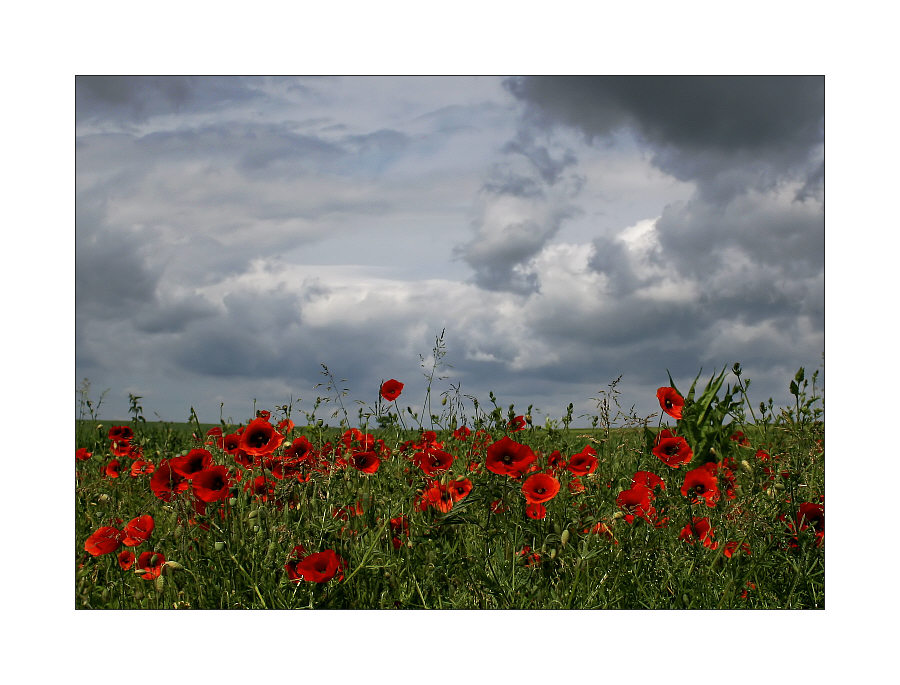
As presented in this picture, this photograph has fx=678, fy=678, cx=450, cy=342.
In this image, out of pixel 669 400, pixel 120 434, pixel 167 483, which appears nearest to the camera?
pixel 167 483

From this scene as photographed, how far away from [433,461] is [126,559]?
49.9 inches

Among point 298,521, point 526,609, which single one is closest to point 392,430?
point 298,521

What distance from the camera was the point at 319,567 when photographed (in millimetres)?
2291

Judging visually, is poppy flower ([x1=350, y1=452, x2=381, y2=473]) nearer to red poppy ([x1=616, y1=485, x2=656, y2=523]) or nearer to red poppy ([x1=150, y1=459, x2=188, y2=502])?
red poppy ([x1=150, y1=459, x2=188, y2=502])

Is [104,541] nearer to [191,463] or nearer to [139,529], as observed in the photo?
[139,529]

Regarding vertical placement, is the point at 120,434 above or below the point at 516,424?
below

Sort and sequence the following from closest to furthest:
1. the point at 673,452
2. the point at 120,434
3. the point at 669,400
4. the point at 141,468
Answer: the point at 673,452, the point at 669,400, the point at 141,468, the point at 120,434

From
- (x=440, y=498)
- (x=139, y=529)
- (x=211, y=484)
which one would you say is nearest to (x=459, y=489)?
(x=440, y=498)

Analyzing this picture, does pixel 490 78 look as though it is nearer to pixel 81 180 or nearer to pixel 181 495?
pixel 81 180

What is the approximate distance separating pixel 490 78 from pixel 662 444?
5.62ft

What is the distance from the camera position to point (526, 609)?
2363 millimetres

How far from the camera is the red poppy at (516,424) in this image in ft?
9.89

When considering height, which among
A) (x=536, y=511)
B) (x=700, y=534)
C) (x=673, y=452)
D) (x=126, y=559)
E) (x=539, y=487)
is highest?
(x=673, y=452)

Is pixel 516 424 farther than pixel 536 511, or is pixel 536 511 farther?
pixel 516 424
